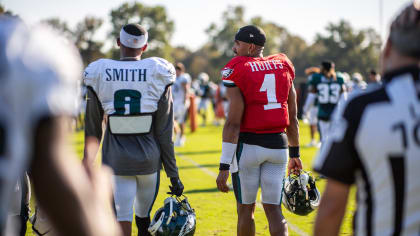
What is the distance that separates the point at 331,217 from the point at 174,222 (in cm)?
191

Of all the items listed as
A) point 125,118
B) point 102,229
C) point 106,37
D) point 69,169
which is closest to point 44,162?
point 69,169

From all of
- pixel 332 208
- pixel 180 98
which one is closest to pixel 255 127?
pixel 332 208

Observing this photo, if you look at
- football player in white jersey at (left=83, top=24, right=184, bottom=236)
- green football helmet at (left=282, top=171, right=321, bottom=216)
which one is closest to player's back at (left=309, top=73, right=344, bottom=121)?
green football helmet at (left=282, top=171, right=321, bottom=216)

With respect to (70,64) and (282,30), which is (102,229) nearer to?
Answer: (70,64)

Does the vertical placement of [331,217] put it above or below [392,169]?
below

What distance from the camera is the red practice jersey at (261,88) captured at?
3.81 metres

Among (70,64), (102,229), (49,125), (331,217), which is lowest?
(331,217)

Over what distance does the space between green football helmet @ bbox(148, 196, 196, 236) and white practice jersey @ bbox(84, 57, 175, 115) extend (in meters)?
0.76

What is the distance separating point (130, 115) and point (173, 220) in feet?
2.77

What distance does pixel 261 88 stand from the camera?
3836mm

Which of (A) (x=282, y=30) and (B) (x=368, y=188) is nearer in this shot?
(B) (x=368, y=188)

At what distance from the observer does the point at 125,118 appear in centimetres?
358

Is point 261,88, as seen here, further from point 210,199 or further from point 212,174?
point 212,174

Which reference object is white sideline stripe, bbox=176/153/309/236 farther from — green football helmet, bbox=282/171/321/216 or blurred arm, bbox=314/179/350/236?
blurred arm, bbox=314/179/350/236
